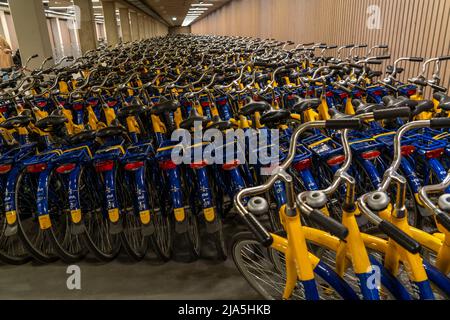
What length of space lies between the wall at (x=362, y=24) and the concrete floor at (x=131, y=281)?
445 cm

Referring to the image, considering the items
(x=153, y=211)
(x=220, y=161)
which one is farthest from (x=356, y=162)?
(x=153, y=211)

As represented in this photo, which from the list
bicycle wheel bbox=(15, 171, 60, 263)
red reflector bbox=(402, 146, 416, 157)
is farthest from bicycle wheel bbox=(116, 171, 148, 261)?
red reflector bbox=(402, 146, 416, 157)

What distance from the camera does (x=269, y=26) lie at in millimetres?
14914

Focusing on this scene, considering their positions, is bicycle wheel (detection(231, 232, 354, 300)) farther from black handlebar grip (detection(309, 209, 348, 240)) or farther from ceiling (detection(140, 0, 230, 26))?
ceiling (detection(140, 0, 230, 26))

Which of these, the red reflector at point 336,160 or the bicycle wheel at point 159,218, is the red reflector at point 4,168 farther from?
the red reflector at point 336,160

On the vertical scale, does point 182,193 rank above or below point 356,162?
below

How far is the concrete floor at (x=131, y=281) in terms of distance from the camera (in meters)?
2.12

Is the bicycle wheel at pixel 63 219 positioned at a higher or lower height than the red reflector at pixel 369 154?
lower

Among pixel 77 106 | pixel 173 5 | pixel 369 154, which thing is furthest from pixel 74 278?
pixel 173 5

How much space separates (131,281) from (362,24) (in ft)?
23.5

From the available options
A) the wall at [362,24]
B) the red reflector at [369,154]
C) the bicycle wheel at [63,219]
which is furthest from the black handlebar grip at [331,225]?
the wall at [362,24]
